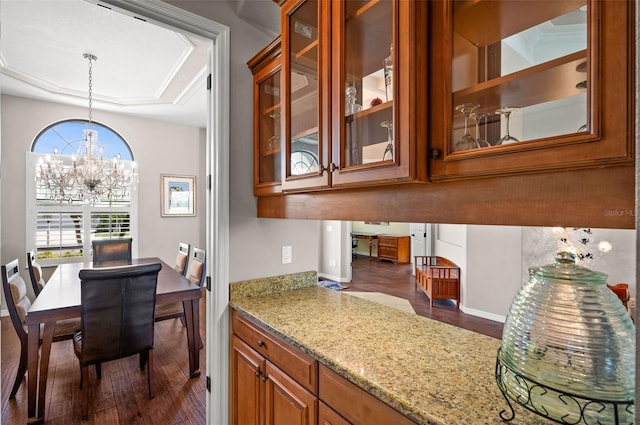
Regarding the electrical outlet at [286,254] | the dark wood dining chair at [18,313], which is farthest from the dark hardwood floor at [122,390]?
the electrical outlet at [286,254]

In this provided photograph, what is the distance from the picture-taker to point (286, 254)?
2.01m

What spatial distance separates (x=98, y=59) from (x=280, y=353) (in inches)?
142

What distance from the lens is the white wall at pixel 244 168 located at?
1805 millimetres

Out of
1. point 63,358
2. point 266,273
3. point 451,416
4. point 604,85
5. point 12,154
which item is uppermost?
point 12,154

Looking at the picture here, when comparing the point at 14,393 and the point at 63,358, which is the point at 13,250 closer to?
the point at 63,358

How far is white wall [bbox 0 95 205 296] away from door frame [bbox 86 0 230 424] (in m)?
4.10

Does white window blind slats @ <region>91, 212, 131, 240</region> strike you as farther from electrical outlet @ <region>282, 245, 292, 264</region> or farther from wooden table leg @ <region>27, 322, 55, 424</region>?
electrical outlet @ <region>282, 245, 292, 264</region>

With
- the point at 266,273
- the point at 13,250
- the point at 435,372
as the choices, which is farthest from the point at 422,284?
the point at 13,250

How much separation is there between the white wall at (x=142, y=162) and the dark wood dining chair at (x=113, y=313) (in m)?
3.09

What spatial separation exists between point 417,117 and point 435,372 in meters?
0.79

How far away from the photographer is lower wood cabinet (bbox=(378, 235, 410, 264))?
29.9 feet

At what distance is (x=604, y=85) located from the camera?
62 centimetres

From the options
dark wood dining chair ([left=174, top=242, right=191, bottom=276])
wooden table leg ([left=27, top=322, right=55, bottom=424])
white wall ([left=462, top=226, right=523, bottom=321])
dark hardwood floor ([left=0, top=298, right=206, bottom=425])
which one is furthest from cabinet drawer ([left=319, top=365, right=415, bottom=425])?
white wall ([left=462, top=226, right=523, bottom=321])

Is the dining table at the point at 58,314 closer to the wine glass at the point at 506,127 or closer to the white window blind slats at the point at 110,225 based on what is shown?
the white window blind slats at the point at 110,225
